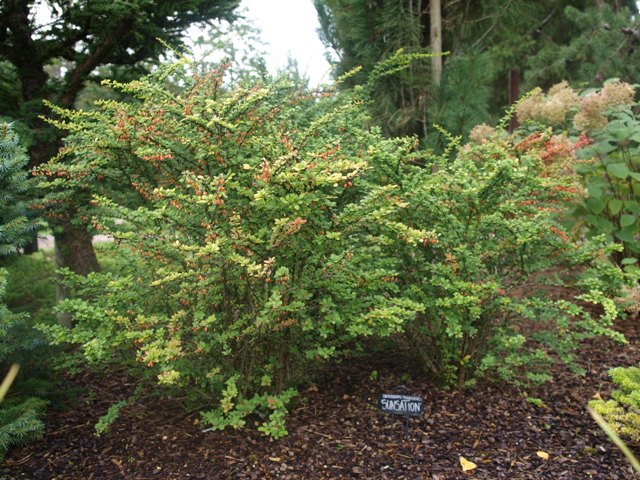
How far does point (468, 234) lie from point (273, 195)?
1.17 meters

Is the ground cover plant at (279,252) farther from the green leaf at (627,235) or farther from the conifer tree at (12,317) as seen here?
the green leaf at (627,235)

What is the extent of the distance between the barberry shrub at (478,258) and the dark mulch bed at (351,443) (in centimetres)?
21

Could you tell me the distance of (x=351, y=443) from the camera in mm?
2934

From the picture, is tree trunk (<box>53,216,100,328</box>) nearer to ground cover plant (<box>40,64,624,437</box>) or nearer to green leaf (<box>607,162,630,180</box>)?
ground cover plant (<box>40,64,624,437</box>)

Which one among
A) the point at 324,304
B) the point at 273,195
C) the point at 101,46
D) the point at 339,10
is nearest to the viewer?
the point at 273,195

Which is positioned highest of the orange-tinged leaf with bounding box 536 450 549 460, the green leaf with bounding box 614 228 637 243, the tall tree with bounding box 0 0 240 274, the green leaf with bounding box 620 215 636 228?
the tall tree with bounding box 0 0 240 274

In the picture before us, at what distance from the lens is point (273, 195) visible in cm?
262

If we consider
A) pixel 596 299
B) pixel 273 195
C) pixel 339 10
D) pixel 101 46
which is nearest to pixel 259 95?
pixel 273 195

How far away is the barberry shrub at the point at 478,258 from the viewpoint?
9.91ft

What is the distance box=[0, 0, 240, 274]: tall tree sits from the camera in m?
4.27

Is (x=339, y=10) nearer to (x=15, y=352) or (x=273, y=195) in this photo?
(x=273, y=195)

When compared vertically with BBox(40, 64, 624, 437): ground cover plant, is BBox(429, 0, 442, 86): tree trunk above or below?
above

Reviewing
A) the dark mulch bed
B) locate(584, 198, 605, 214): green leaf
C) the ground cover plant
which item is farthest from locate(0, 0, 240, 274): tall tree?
locate(584, 198, 605, 214): green leaf

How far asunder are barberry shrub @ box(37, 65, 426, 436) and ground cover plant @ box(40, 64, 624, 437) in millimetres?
11
